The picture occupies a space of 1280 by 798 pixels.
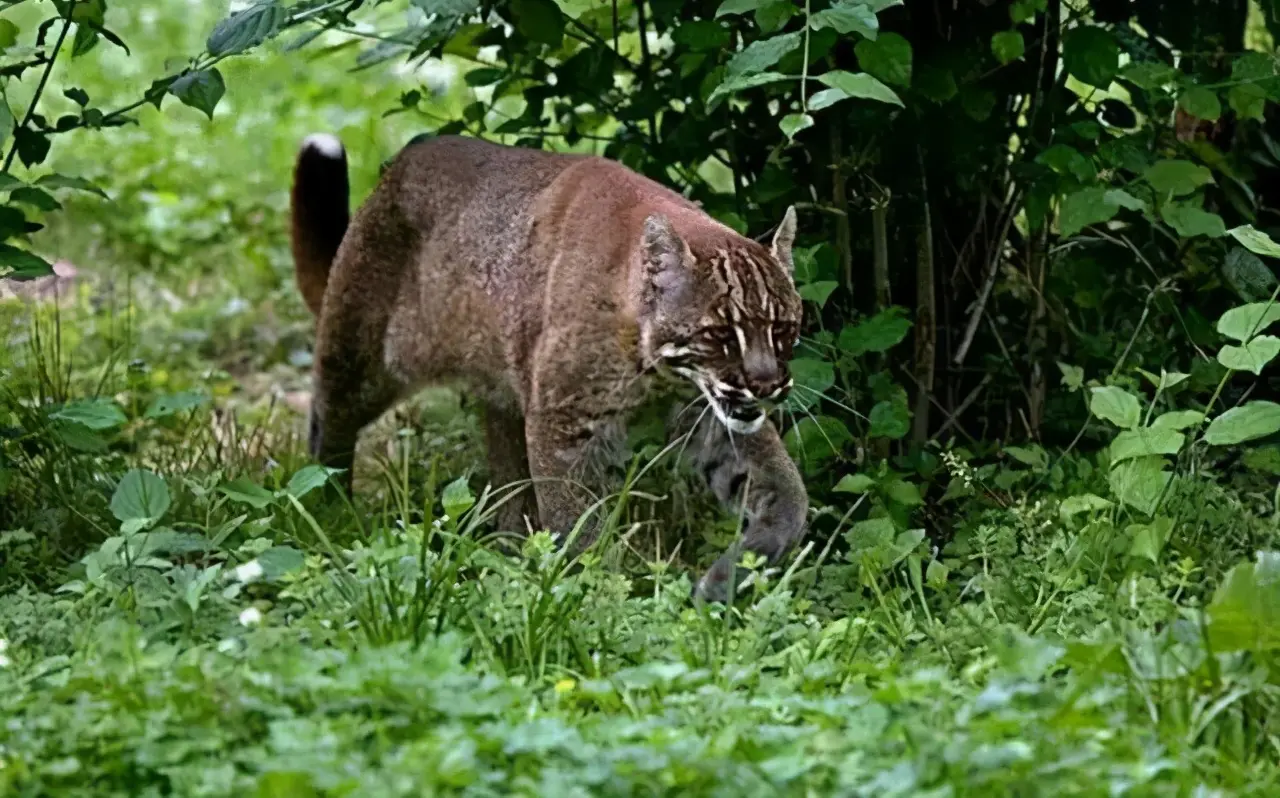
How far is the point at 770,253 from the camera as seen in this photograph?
479cm

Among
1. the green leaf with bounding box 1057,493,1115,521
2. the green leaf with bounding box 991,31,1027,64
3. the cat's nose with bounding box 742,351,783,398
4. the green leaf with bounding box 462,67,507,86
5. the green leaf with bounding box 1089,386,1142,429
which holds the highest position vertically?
the green leaf with bounding box 991,31,1027,64

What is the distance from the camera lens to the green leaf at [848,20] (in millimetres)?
4078

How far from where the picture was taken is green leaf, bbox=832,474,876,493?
482 cm

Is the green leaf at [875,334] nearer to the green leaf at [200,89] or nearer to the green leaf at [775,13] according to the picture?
the green leaf at [775,13]

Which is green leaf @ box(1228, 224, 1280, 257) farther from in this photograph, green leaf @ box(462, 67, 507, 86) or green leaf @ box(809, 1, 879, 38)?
green leaf @ box(462, 67, 507, 86)

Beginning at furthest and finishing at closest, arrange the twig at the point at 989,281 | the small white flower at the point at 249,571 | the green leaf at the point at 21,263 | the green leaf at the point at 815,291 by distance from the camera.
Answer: the twig at the point at 989,281 < the green leaf at the point at 815,291 < the green leaf at the point at 21,263 < the small white flower at the point at 249,571

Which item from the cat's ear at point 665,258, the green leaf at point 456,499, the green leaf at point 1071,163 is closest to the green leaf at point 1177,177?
the green leaf at point 1071,163

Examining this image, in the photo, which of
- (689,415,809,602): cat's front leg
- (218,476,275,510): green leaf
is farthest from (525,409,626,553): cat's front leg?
(218,476,275,510): green leaf

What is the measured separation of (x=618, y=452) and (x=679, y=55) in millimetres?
1268

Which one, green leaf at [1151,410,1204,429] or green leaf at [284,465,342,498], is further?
green leaf at [1151,410,1204,429]

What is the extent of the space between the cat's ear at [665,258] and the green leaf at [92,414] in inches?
56.0

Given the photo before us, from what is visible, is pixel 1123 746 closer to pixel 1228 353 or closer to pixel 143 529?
pixel 1228 353

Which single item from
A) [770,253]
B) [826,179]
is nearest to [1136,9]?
[826,179]

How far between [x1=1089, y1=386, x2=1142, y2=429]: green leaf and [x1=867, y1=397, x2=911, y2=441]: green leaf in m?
0.55
